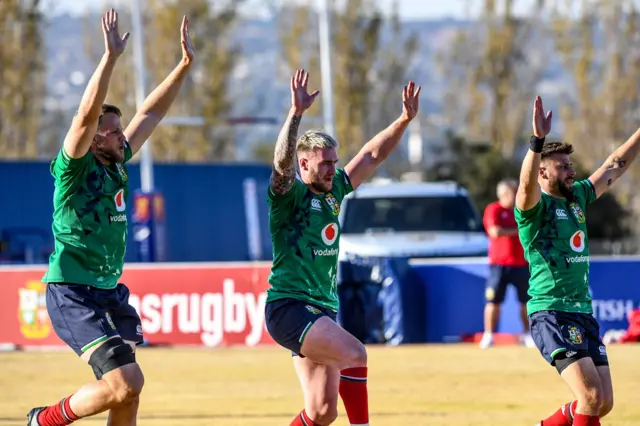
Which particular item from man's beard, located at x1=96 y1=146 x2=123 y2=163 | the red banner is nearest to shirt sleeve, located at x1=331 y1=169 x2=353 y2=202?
man's beard, located at x1=96 y1=146 x2=123 y2=163

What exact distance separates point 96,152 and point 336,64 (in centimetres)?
3846

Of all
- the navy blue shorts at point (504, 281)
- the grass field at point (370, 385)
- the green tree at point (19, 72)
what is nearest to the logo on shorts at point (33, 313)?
the grass field at point (370, 385)

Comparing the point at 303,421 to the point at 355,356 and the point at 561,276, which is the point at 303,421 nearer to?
the point at 355,356

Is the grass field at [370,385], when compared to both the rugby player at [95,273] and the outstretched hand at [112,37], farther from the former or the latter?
the outstretched hand at [112,37]

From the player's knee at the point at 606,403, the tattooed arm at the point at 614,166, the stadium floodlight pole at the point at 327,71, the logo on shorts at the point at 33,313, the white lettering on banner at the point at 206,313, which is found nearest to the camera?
the player's knee at the point at 606,403

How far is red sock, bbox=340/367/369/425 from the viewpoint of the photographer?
7469 mm

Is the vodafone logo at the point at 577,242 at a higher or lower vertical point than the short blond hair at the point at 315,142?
lower

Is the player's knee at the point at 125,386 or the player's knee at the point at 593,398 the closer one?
the player's knee at the point at 125,386

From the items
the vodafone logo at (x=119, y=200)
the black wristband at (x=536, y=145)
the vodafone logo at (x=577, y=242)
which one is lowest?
the vodafone logo at (x=577, y=242)

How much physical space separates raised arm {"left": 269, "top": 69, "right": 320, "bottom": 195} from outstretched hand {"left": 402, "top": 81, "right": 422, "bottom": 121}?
1031 mm

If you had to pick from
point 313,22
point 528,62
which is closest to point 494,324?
point 528,62

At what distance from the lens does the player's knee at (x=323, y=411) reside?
7.37 metres

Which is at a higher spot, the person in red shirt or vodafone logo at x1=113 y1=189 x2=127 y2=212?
vodafone logo at x1=113 y1=189 x2=127 y2=212

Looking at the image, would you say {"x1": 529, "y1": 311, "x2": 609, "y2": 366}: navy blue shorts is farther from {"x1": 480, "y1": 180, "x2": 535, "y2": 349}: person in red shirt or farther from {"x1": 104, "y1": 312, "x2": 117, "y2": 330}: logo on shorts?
{"x1": 480, "y1": 180, "x2": 535, "y2": 349}: person in red shirt
